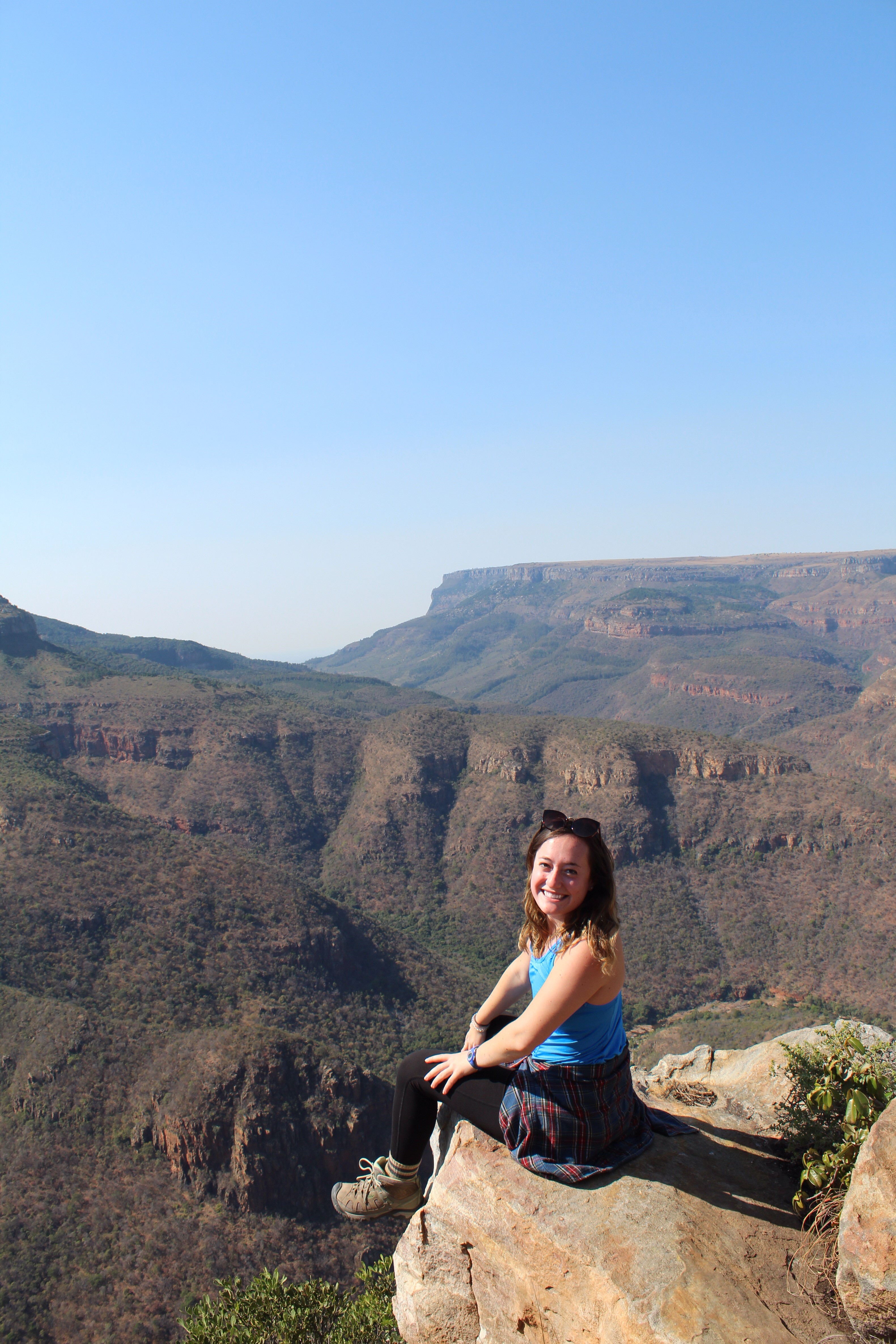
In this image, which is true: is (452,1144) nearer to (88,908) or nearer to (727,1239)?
(727,1239)

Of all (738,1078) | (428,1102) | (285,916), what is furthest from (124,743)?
(428,1102)

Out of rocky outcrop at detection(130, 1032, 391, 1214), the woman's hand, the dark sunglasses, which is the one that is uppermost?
the dark sunglasses

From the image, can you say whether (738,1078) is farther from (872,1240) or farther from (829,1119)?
(872,1240)

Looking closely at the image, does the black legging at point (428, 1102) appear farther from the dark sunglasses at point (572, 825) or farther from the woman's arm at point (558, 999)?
the dark sunglasses at point (572, 825)

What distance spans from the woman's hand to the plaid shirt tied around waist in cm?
48

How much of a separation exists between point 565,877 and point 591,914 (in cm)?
42

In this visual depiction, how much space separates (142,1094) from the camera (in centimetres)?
3531

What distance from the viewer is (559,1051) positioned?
7203 mm

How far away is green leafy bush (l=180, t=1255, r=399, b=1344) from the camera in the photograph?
14375 millimetres

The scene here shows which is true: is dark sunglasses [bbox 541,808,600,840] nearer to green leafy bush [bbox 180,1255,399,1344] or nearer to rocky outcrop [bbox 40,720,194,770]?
green leafy bush [bbox 180,1255,399,1344]

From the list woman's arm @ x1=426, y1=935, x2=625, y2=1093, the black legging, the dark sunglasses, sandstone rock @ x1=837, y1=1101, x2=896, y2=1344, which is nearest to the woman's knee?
the black legging

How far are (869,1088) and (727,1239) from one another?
7.63 ft

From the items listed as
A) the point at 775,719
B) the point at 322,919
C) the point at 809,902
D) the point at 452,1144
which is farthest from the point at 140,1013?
the point at 775,719

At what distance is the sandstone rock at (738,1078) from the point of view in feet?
37.7
